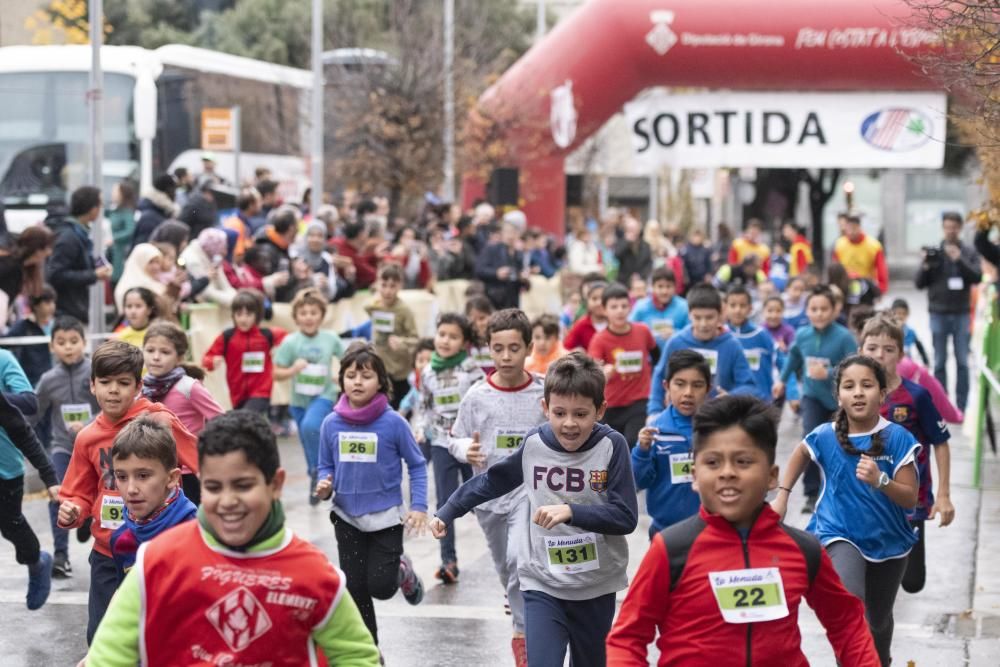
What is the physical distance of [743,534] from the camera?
417cm

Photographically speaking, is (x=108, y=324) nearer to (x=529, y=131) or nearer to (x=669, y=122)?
(x=529, y=131)

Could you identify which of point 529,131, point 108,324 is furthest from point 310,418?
point 529,131

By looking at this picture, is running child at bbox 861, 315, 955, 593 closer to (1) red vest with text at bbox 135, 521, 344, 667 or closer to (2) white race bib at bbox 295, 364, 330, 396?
(1) red vest with text at bbox 135, 521, 344, 667

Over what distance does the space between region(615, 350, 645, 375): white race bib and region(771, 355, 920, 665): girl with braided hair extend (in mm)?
4382

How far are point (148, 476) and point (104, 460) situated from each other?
1.06 meters

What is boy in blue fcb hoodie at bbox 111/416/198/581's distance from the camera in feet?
17.4

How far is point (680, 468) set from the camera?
7.12 metres

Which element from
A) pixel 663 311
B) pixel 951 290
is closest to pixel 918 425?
pixel 663 311

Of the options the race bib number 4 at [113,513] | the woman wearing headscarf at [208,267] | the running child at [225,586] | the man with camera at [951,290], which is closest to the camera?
the running child at [225,586]

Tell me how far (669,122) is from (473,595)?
1607 cm

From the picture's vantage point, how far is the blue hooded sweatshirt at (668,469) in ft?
23.2

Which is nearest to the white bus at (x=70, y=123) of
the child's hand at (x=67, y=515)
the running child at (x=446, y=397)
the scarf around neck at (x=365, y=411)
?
the running child at (x=446, y=397)

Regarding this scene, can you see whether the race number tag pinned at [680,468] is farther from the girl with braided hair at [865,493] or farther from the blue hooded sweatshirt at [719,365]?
the blue hooded sweatshirt at [719,365]

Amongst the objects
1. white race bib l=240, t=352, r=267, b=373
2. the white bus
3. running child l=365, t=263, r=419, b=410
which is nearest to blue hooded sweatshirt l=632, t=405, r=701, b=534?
white race bib l=240, t=352, r=267, b=373
